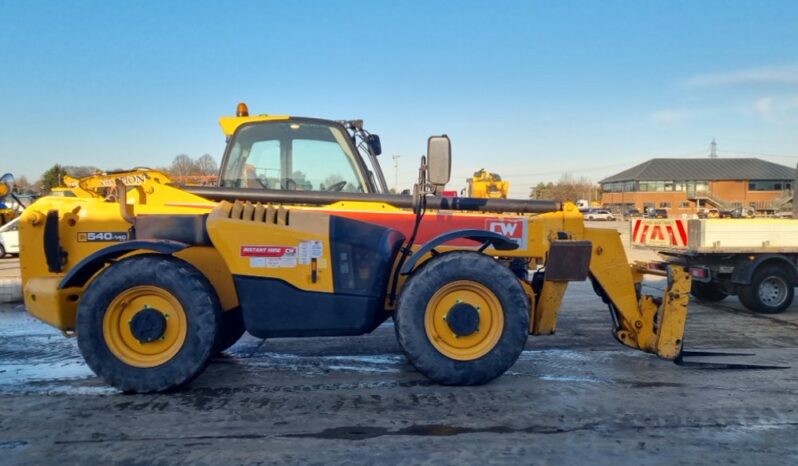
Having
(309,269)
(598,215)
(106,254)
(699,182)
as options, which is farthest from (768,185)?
(106,254)

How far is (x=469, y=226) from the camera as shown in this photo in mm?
5402

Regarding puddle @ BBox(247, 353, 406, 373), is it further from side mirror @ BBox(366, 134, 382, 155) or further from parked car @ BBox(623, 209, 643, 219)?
parked car @ BBox(623, 209, 643, 219)

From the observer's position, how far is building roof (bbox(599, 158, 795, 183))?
74438 mm

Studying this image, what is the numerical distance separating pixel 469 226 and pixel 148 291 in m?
2.85

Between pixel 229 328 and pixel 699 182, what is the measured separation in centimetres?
8143

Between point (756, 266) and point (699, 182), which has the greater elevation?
point (699, 182)

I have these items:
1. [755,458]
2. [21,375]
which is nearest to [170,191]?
[21,375]

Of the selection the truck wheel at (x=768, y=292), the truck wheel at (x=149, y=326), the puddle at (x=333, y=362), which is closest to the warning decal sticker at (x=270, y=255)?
the truck wheel at (x=149, y=326)

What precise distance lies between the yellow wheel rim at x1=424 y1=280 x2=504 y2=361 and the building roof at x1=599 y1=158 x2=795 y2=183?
78091 millimetres

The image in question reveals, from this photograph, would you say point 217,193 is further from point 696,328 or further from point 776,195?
point 776,195

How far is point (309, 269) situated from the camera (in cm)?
476

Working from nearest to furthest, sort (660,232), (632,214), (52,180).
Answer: (660,232) < (52,180) < (632,214)

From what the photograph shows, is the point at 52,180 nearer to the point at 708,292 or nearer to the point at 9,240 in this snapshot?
the point at 9,240

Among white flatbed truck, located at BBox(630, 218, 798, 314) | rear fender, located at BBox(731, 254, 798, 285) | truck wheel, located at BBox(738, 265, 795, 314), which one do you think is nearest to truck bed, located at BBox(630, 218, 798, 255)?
white flatbed truck, located at BBox(630, 218, 798, 314)
